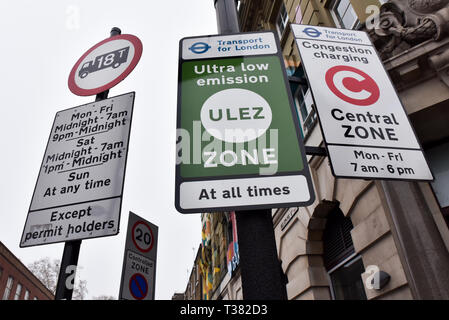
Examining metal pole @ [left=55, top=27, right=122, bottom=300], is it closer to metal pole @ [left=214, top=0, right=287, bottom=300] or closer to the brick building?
metal pole @ [left=214, top=0, right=287, bottom=300]

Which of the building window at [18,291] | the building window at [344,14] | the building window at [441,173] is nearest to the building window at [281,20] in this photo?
the building window at [344,14]

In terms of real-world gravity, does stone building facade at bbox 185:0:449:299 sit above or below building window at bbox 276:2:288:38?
below

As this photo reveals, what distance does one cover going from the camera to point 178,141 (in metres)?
1.72

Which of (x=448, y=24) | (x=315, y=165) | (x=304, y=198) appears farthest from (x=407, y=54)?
(x=304, y=198)

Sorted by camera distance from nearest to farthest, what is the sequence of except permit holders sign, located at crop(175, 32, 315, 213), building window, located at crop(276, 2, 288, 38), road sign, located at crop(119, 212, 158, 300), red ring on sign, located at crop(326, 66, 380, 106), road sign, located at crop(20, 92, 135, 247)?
except permit holders sign, located at crop(175, 32, 315, 213) → road sign, located at crop(20, 92, 135, 247) → red ring on sign, located at crop(326, 66, 380, 106) → road sign, located at crop(119, 212, 158, 300) → building window, located at crop(276, 2, 288, 38)

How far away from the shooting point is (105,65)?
3191 millimetres

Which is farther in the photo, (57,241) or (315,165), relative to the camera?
(315,165)

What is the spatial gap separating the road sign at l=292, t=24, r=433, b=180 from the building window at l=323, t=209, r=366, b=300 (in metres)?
4.37

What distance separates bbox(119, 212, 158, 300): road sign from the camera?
4.05 m

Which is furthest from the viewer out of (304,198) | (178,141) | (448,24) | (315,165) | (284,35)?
(284,35)

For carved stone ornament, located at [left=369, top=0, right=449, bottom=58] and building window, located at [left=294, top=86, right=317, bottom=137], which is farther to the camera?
building window, located at [left=294, top=86, right=317, bottom=137]

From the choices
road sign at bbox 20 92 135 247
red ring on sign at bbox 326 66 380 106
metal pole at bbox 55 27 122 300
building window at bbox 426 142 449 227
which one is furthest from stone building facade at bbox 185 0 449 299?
metal pole at bbox 55 27 122 300

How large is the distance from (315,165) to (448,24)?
12.0ft

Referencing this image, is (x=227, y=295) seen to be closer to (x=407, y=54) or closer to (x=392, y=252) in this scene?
(x=392, y=252)
